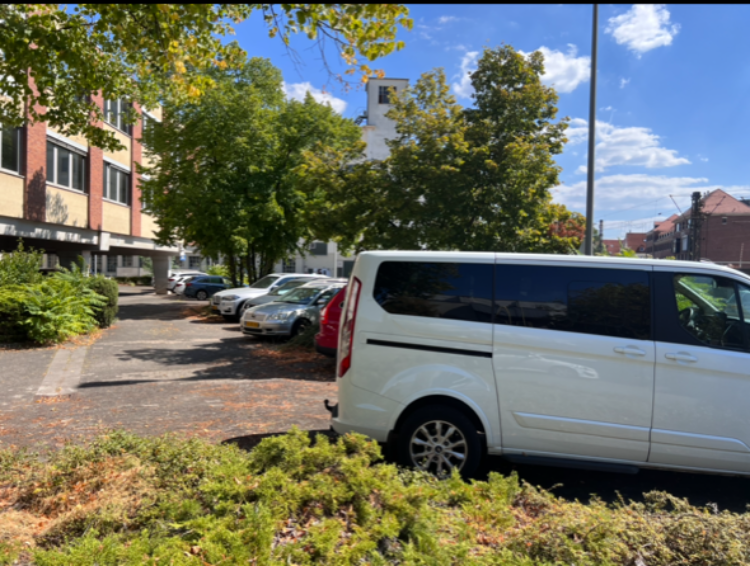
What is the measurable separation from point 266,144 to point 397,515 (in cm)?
2130

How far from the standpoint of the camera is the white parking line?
883cm

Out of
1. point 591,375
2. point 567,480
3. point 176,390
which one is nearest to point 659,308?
point 591,375

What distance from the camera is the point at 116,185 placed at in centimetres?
2770

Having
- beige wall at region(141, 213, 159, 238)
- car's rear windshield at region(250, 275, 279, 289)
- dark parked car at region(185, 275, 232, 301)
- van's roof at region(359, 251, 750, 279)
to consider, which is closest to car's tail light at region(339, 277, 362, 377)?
van's roof at region(359, 251, 750, 279)

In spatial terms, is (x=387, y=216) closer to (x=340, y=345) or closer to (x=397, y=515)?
(x=340, y=345)

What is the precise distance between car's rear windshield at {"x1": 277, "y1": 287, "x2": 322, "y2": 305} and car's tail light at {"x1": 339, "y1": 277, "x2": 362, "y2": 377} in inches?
382

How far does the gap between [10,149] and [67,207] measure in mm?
3928

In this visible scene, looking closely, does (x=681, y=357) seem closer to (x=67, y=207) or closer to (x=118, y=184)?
(x=67, y=207)

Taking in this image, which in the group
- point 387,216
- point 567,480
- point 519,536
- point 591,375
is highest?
point 387,216

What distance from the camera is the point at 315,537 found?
10.7 feet

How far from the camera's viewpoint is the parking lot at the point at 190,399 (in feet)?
18.1

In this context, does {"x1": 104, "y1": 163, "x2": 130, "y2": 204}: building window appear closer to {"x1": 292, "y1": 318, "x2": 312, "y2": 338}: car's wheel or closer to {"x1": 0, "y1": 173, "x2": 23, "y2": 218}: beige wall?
{"x1": 0, "y1": 173, "x2": 23, "y2": 218}: beige wall

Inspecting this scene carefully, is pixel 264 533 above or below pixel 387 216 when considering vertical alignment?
below

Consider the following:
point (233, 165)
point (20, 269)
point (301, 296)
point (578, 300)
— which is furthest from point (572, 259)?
point (233, 165)
